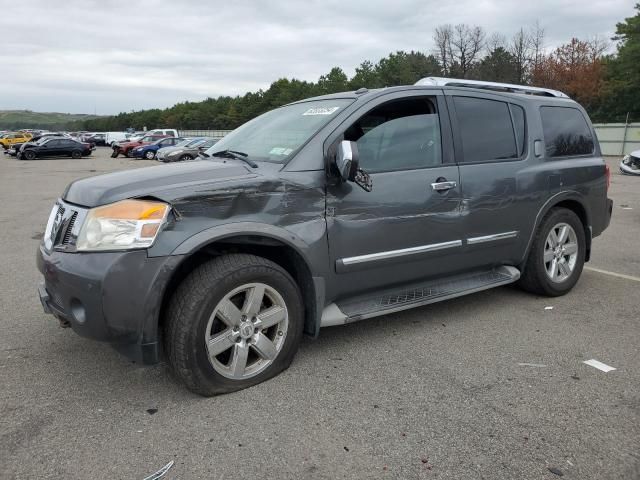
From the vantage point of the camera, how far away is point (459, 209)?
13.5 ft

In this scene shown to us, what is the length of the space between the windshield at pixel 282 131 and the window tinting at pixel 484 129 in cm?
103

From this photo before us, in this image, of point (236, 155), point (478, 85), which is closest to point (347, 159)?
point (236, 155)

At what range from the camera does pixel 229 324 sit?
3.13m

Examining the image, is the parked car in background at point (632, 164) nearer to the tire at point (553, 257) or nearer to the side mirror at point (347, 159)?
the tire at point (553, 257)

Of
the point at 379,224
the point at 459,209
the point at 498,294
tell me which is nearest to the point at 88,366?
the point at 379,224

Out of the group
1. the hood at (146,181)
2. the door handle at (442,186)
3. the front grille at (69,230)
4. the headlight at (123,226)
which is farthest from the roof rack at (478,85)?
the front grille at (69,230)

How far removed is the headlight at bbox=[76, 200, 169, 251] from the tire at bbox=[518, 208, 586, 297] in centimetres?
333

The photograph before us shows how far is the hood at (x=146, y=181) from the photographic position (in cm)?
302

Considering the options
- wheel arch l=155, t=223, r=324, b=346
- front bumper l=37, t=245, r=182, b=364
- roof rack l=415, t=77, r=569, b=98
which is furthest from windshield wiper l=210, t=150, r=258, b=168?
roof rack l=415, t=77, r=569, b=98

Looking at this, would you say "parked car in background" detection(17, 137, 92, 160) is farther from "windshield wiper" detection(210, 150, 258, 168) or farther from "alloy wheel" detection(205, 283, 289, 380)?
"alloy wheel" detection(205, 283, 289, 380)

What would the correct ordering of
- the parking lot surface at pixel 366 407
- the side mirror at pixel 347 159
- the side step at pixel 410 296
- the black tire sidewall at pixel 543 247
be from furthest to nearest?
the black tire sidewall at pixel 543 247 < the side step at pixel 410 296 < the side mirror at pixel 347 159 < the parking lot surface at pixel 366 407

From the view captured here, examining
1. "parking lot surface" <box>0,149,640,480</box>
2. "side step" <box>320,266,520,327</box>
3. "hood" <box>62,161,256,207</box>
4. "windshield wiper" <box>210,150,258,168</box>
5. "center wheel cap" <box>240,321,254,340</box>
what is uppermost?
"windshield wiper" <box>210,150,258,168</box>

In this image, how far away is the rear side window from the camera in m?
4.91

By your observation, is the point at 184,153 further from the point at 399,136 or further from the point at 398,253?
the point at 398,253
